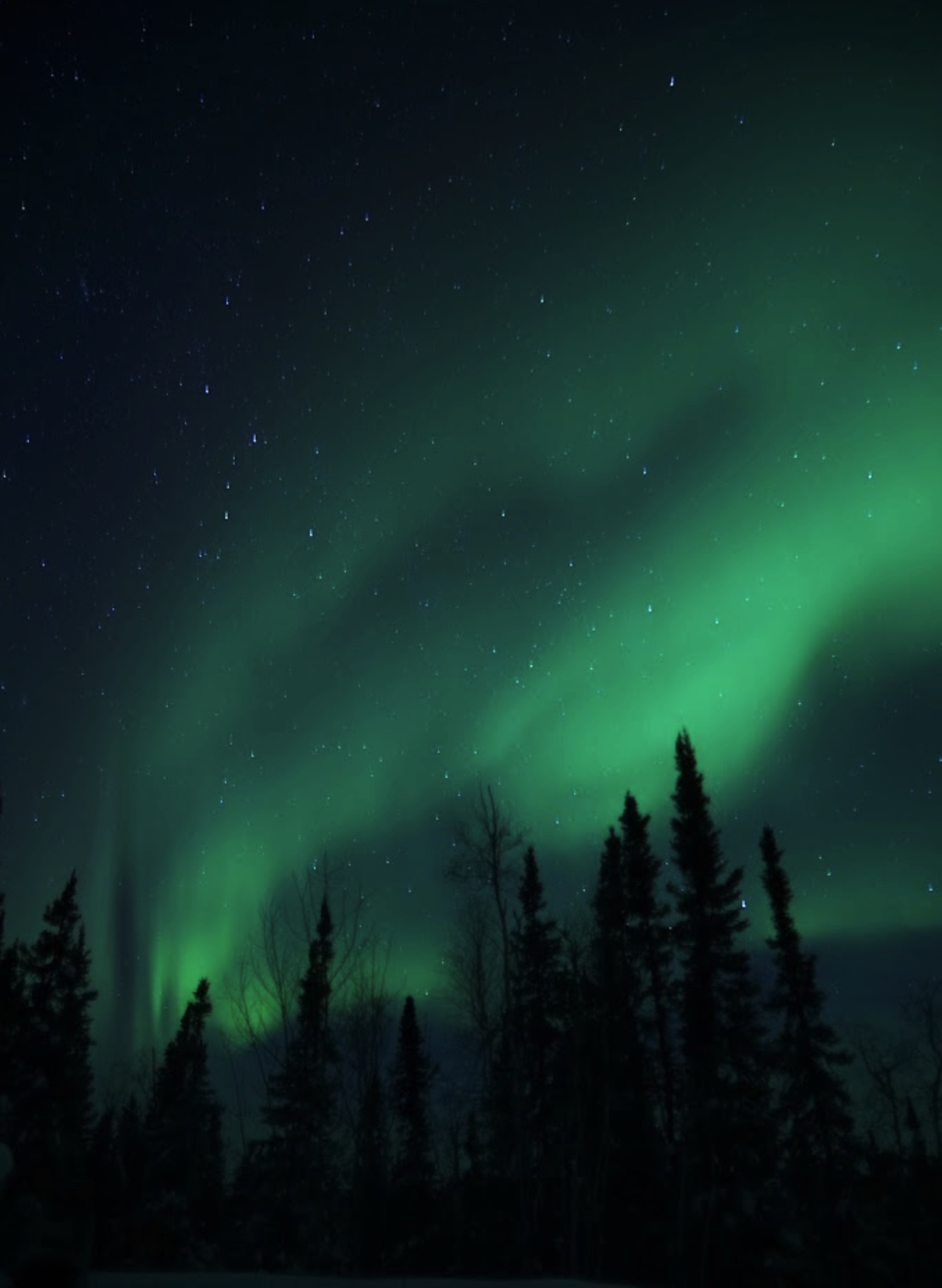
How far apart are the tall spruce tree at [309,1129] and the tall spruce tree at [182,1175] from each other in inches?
115

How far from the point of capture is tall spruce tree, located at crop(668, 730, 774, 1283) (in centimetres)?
2852

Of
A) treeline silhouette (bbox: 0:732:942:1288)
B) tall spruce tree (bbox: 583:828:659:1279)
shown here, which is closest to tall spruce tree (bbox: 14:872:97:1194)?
treeline silhouette (bbox: 0:732:942:1288)

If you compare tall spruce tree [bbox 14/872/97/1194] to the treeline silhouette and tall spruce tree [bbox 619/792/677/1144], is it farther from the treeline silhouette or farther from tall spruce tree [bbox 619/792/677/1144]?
tall spruce tree [bbox 619/792/677/1144]

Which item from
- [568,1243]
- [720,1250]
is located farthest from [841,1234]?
[568,1243]

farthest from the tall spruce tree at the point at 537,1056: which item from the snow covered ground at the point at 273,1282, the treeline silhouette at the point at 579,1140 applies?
the snow covered ground at the point at 273,1282

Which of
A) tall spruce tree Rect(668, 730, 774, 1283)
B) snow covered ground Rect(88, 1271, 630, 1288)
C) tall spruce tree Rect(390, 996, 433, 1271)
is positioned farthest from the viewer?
tall spruce tree Rect(390, 996, 433, 1271)

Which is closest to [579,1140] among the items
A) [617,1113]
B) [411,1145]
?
[617,1113]

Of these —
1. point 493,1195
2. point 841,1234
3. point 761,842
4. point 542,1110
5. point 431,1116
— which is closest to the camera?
point 841,1234

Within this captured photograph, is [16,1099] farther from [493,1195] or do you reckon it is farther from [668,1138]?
[668,1138]

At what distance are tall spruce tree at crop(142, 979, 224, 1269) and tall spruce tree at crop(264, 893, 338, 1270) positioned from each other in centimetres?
293

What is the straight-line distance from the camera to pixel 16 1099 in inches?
1387

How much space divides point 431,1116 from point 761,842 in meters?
21.7

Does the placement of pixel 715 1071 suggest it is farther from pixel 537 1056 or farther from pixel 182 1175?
pixel 182 1175

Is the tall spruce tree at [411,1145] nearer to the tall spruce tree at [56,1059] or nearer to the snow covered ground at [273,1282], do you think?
the tall spruce tree at [56,1059]
